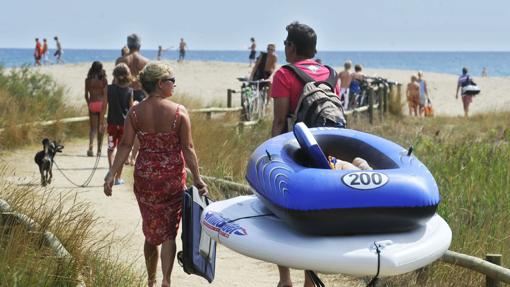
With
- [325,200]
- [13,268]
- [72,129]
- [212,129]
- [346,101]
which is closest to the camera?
[325,200]

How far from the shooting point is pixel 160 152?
5.98 meters

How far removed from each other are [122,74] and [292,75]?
527cm

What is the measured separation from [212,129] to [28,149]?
2.81 metres

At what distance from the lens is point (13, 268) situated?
201 inches

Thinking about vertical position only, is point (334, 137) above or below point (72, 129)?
above

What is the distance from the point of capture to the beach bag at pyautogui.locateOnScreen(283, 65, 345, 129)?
225 inches

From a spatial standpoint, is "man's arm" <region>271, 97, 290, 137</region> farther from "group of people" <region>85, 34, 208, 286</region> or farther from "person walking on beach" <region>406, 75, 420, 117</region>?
"person walking on beach" <region>406, 75, 420, 117</region>

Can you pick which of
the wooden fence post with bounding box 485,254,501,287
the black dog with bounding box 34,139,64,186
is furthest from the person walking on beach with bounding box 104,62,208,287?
the black dog with bounding box 34,139,64,186

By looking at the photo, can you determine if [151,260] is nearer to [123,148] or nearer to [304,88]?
[123,148]

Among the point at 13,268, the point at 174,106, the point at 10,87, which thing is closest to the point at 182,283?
the point at 174,106

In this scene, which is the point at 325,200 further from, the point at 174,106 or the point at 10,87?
the point at 10,87

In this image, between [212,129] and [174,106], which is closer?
[174,106]

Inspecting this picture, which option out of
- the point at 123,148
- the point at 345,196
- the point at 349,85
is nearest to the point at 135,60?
the point at 123,148

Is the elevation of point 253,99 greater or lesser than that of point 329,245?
lesser
